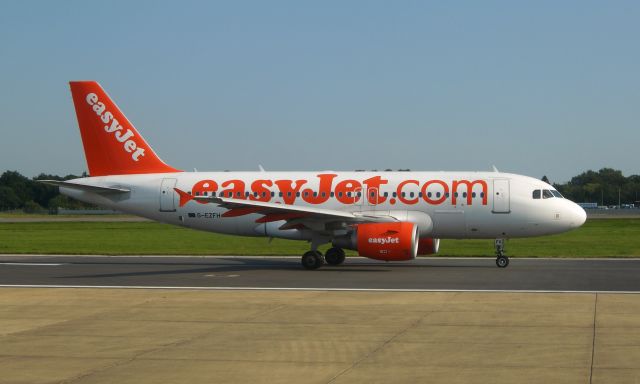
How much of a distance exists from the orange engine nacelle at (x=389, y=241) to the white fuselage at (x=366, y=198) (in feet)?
→ 9.18

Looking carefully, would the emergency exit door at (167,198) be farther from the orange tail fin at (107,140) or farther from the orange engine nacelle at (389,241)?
the orange engine nacelle at (389,241)

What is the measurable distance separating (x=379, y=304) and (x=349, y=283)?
5349 mm

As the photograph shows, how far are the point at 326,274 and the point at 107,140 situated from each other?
11585 millimetres

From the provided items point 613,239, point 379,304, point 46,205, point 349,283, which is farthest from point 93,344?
point 46,205

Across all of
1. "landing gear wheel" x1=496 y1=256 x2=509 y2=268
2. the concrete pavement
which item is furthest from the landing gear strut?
the concrete pavement

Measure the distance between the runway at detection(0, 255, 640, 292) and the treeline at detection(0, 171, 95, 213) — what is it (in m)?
135

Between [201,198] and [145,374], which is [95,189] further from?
[145,374]

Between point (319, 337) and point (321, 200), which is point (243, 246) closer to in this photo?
point (321, 200)

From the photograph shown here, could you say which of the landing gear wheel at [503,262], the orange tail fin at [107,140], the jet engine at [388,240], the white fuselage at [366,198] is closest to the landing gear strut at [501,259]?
the landing gear wheel at [503,262]

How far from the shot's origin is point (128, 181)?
33312 mm

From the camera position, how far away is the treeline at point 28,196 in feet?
543

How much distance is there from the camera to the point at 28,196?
172750 millimetres

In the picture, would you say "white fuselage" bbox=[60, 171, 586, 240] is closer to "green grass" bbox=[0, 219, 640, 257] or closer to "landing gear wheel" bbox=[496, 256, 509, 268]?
"landing gear wheel" bbox=[496, 256, 509, 268]

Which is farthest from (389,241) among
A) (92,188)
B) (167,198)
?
(92,188)
